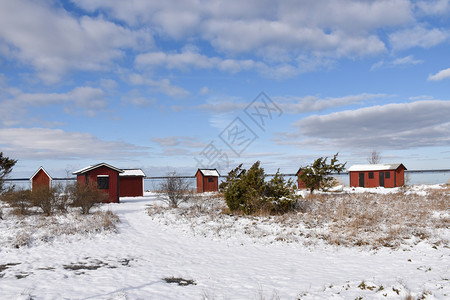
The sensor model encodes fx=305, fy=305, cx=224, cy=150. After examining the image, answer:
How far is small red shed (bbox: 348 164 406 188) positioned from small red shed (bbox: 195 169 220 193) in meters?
18.3

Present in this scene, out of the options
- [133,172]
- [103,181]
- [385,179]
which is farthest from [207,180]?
[385,179]

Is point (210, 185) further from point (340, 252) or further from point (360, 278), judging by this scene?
point (360, 278)

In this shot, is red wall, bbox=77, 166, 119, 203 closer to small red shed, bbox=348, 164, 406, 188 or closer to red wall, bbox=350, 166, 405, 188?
small red shed, bbox=348, 164, 406, 188

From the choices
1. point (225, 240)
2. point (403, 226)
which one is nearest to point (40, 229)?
point (225, 240)

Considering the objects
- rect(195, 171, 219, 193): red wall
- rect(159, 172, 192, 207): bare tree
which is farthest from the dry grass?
rect(195, 171, 219, 193): red wall

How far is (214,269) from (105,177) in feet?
70.8

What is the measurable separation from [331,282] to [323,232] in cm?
516

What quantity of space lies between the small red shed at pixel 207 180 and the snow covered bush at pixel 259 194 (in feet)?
72.5

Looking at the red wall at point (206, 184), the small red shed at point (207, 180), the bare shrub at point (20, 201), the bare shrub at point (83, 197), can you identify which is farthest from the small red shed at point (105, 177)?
the small red shed at point (207, 180)

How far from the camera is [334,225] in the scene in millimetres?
12570

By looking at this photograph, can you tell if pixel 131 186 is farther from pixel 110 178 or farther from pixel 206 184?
pixel 206 184

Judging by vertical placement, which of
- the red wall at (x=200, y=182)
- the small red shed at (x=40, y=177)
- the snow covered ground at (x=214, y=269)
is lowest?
the snow covered ground at (x=214, y=269)

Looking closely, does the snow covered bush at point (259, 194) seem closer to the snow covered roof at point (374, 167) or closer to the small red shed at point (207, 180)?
the small red shed at point (207, 180)

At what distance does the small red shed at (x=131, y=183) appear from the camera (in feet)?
110
